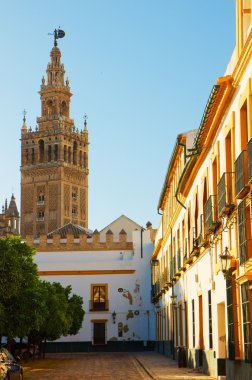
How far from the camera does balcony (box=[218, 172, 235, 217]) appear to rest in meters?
15.3

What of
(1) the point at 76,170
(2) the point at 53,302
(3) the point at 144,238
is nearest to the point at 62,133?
(1) the point at 76,170

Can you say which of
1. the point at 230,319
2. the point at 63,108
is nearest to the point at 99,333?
the point at 230,319

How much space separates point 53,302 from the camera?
39.2 metres

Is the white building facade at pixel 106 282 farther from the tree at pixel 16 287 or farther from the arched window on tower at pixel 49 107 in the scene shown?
the arched window on tower at pixel 49 107

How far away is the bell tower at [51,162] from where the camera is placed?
120 metres

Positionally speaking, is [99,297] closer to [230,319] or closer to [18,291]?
[18,291]

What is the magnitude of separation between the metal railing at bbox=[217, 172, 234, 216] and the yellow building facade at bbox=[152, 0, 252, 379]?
2cm

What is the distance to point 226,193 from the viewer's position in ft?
51.3

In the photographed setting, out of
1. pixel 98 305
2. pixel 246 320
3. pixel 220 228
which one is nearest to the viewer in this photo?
pixel 246 320

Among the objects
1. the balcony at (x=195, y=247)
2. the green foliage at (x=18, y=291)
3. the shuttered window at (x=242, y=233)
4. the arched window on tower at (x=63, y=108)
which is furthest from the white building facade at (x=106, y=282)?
the arched window on tower at (x=63, y=108)

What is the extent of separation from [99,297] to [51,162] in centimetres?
6662

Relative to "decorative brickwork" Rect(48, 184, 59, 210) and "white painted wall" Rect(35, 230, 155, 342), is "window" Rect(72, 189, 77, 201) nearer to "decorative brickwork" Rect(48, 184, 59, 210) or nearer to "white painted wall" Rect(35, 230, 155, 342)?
"decorative brickwork" Rect(48, 184, 59, 210)

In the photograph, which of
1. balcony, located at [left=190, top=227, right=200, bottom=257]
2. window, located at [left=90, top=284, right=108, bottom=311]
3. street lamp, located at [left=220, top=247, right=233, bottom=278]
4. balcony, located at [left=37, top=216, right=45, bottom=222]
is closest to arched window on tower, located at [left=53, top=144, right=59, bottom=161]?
balcony, located at [left=37, top=216, right=45, bottom=222]

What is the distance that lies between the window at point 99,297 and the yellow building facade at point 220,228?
2696 centimetres
